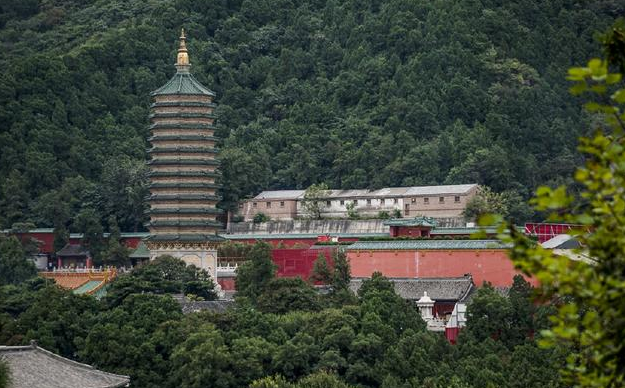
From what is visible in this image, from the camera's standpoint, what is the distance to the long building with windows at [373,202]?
7600 cm

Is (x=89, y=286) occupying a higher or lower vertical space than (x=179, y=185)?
lower

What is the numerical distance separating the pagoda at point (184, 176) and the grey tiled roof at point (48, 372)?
86.2 ft

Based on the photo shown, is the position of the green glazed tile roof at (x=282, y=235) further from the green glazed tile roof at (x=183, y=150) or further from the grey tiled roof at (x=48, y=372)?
the grey tiled roof at (x=48, y=372)

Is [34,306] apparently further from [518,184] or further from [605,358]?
[605,358]

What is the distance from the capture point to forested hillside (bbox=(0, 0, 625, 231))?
8206cm

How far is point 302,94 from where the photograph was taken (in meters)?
94.2

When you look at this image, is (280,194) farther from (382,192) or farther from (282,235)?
(282,235)

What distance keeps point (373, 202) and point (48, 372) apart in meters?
41.7

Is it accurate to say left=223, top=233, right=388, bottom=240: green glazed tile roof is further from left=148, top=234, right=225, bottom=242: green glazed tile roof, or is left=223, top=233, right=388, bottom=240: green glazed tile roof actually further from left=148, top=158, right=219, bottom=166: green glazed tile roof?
left=148, top=234, right=225, bottom=242: green glazed tile roof

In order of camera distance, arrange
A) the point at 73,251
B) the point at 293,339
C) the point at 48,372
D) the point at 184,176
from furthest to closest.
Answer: the point at 73,251 → the point at 184,176 → the point at 293,339 → the point at 48,372

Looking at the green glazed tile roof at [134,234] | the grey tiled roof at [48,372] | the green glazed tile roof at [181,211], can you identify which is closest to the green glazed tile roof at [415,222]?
the green glazed tile roof at [181,211]

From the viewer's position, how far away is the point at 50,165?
82.5 metres

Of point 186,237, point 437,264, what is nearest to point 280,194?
point 186,237

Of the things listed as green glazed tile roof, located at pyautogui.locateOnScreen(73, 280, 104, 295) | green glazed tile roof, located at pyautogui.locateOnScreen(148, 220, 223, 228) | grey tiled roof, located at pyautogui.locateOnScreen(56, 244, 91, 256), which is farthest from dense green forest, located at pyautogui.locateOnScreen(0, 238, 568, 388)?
grey tiled roof, located at pyautogui.locateOnScreen(56, 244, 91, 256)
